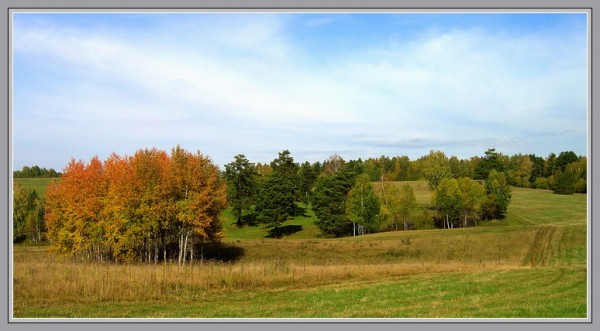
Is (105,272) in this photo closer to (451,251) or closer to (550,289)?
(550,289)

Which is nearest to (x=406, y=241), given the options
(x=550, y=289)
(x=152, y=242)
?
(x=152, y=242)

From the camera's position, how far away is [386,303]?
1366 centimetres

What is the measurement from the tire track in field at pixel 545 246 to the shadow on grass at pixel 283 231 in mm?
34088

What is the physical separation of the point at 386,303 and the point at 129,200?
2373 cm

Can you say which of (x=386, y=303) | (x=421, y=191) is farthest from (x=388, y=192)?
(x=386, y=303)

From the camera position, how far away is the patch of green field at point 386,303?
12.6 meters

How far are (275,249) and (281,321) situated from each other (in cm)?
3160

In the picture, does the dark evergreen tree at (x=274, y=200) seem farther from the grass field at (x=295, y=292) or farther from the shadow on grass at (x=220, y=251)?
the grass field at (x=295, y=292)

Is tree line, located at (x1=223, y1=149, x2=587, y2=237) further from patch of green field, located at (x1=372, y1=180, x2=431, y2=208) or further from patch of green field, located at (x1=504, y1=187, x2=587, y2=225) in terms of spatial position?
patch of green field, located at (x1=372, y1=180, x2=431, y2=208)

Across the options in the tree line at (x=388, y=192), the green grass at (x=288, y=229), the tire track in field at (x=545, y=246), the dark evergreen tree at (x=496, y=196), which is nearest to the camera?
the tire track in field at (x=545, y=246)

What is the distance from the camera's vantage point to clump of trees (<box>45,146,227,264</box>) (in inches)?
1264

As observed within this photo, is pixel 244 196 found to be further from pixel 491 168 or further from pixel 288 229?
pixel 491 168

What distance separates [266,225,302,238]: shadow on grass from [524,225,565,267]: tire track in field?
34.1 metres

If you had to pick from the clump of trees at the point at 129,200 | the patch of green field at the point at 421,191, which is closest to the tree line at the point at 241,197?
the clump of trees at the point at 129,200
